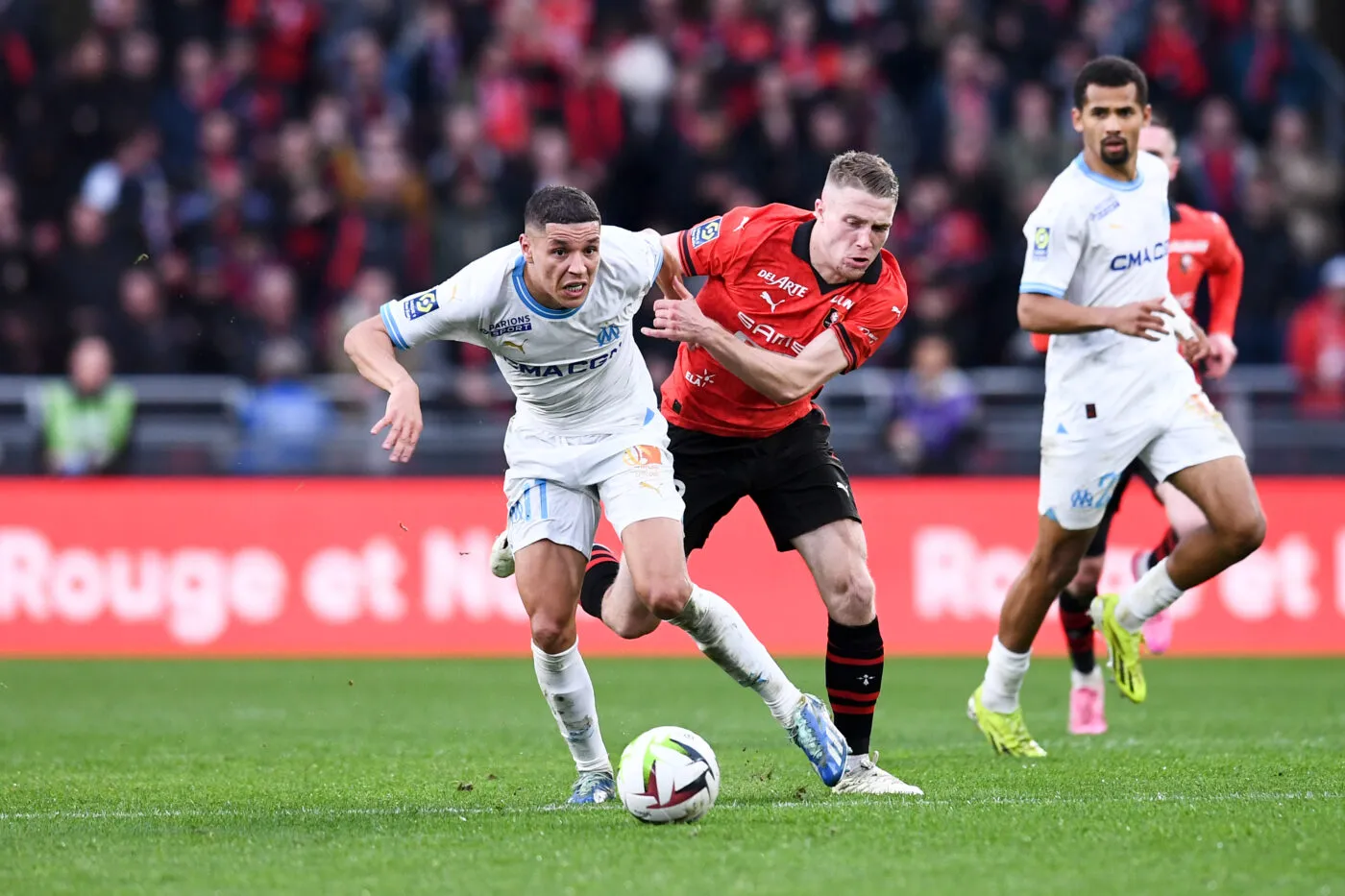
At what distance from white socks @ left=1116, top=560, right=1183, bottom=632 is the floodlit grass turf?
59 cm

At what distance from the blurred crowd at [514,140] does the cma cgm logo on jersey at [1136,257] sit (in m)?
7.04

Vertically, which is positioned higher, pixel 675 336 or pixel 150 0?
pixel 150 0

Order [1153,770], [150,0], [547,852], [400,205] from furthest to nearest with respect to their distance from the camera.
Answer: [150,0] → [400,205] → [1153,770] → [547,852]

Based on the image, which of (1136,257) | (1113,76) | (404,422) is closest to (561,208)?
(404,422)

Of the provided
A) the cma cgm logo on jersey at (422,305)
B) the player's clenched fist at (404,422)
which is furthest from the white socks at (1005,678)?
the player's clenched fist at (404,422)

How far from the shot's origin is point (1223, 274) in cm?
930

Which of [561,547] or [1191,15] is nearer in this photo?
[561,547]

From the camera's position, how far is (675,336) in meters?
6.80

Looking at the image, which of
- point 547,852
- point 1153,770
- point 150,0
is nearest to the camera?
point 547,852

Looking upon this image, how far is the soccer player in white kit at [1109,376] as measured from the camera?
7879mm

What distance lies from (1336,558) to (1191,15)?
720 centimetres

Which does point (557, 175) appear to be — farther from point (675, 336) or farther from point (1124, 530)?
point (675, 336)

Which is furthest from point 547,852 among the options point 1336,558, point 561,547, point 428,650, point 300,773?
point 1336,558

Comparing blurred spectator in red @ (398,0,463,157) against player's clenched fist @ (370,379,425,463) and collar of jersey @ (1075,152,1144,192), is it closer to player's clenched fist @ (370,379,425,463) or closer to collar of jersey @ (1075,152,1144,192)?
collar of jersey @ (1075,152,1144,192)
